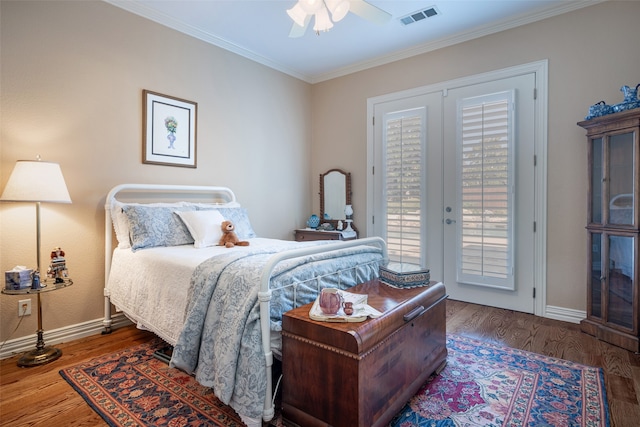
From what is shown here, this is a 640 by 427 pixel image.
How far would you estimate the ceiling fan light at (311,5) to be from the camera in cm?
212

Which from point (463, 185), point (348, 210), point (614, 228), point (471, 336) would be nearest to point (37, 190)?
point (348, 210)

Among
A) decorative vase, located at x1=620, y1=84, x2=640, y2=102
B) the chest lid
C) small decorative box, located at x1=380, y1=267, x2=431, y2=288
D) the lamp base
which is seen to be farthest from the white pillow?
decorative vase, located at x1=620, y1=84, x2=640, y2=102

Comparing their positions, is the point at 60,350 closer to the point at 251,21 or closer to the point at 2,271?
the point at 2,271

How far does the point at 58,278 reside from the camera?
97.7 inches

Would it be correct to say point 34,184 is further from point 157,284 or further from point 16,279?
point 157,284

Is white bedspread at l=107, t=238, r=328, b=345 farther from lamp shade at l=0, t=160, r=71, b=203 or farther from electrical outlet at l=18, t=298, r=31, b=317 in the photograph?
lamp shade at l=0, t=160, r=71, b=203

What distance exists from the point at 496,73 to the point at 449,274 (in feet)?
6.95

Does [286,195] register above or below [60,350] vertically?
above

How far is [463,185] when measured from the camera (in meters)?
3.64

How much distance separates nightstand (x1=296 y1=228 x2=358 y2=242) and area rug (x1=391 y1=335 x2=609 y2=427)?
6.56 ft

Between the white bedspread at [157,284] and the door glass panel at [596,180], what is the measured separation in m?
2.45

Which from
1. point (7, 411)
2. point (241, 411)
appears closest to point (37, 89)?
point (7, 411)

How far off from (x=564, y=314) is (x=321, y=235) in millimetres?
2604

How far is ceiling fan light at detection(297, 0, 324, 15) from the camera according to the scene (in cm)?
212
